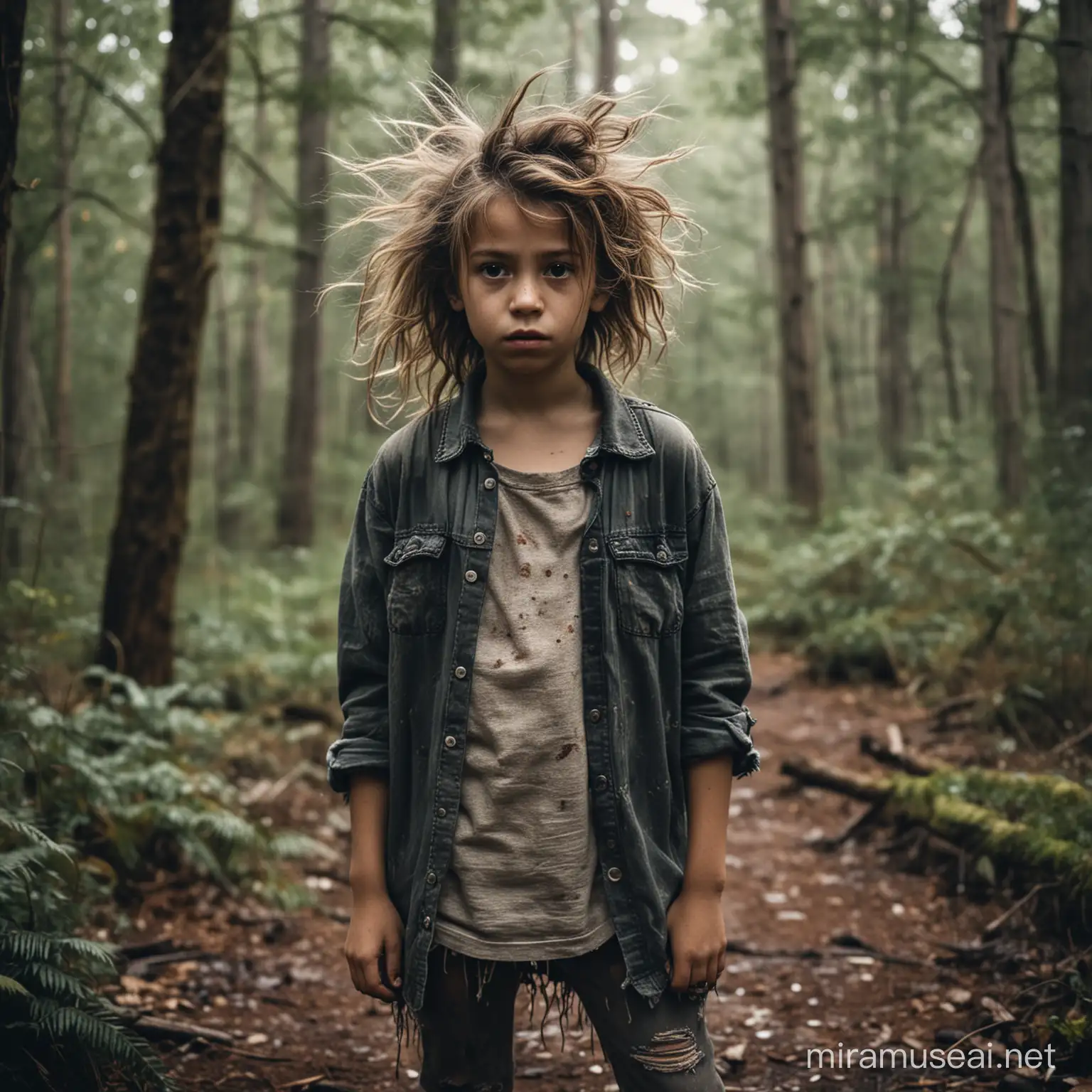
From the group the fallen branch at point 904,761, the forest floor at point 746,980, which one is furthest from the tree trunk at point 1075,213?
the forest floor at point 746,980

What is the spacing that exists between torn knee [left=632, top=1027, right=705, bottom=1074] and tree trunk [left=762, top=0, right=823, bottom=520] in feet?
42.0

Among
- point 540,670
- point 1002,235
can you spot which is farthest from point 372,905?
point 1002,235

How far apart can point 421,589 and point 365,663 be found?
0.73 feet

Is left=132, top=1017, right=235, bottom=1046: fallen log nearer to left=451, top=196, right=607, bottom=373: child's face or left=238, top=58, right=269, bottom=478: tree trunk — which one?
left=451, top=196, right=607, bottom=373: child's face

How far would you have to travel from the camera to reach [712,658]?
2.24 m

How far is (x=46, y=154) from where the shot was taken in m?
10.6

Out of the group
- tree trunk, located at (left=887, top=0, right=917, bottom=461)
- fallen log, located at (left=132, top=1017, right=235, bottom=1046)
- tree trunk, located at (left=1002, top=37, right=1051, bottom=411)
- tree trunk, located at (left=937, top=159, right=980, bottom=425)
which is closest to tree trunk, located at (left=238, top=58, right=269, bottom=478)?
tree trunk, located at (left=887, top=0, right=917, bottom=461)

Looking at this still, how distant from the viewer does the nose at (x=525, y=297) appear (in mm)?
2152

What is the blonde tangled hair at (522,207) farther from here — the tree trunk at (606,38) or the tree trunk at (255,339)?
the tree trunk at (606,38)

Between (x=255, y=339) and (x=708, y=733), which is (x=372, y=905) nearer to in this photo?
(x=708, y=733)

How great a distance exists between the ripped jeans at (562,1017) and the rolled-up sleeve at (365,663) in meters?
0.42

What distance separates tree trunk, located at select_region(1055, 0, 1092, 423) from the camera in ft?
23.2

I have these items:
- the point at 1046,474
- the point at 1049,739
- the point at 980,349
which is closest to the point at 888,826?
the point at 1049,739

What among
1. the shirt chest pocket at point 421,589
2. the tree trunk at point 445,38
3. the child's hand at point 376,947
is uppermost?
the tree trunk at point 445,38
